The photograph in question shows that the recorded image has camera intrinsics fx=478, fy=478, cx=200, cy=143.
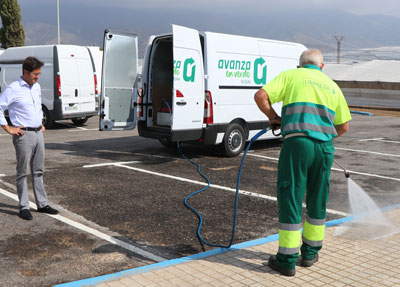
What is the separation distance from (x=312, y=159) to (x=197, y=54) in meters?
5.58

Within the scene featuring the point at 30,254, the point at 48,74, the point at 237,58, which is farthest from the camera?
the point at 48,74

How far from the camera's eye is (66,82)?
47.5 ft

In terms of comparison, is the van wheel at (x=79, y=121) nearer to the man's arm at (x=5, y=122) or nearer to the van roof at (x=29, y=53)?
the van roof at (x=29, y=53)

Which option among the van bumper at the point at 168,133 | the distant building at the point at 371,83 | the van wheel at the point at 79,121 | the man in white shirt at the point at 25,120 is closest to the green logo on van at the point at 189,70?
the van bumper at the point at 168,133

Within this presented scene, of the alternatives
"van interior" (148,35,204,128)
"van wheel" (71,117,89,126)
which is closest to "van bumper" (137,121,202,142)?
"van interior" (148,35,204,128)

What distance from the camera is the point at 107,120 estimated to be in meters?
10.1

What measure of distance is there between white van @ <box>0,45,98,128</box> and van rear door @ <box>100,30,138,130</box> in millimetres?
4743

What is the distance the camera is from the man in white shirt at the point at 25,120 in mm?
5523

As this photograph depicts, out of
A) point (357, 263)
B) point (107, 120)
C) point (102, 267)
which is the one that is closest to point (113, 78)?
point (107, 120)

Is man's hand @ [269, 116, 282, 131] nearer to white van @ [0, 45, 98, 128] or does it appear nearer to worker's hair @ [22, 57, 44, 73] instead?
worker's hair @ [22, 57, 44, 73]

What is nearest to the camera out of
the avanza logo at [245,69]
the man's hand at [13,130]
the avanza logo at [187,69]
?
the man's hand at [13,130]

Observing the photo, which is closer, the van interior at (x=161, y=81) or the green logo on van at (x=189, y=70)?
the green logo on van at (x=189, y=70)

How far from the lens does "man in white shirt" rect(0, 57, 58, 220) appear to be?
18.1 ft

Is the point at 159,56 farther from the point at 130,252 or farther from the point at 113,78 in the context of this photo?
the point at 130,252
